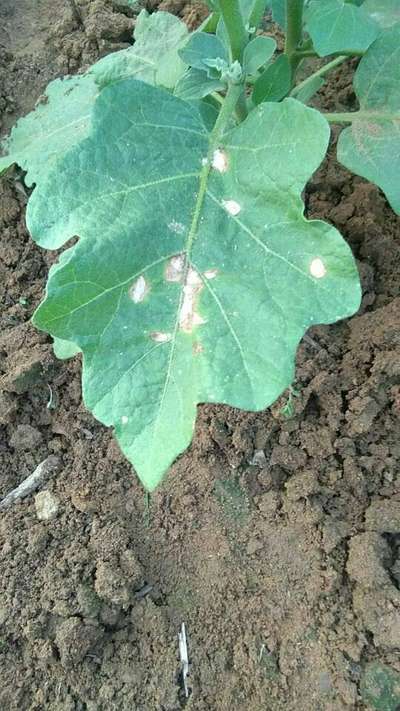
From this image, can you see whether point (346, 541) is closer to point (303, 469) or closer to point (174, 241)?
point (303, 469)

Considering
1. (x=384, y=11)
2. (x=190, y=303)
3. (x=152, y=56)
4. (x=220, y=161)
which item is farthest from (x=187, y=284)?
(x=384, y=11)

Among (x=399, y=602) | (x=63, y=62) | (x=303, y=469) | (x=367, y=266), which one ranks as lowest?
(x=399, y=602)

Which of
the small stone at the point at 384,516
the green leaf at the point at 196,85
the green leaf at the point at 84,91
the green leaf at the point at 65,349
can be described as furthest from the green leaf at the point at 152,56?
the small stone at the point at 384,516

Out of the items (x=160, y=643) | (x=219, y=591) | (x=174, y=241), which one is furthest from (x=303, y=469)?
(x=174, y=241)

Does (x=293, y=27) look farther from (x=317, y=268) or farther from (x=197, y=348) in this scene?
(x=197, y=348)

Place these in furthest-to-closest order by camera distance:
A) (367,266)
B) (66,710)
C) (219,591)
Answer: (367,266), (219,591), (66,710)

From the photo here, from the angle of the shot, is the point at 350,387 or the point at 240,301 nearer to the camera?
the point at 240,301

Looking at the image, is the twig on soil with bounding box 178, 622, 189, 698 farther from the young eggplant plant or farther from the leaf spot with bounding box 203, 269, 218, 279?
the leaf spot with bounding box 203, 269, 218, 279
